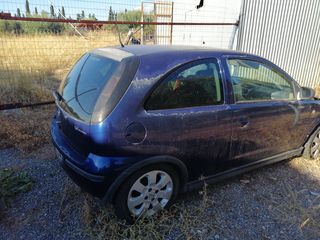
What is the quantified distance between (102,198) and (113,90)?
93cm

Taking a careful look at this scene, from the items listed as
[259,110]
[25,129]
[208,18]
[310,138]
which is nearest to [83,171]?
[259,110]

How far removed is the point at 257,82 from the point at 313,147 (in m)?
1.65

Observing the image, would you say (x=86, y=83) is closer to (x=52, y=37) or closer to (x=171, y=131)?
(x=171, y=131)

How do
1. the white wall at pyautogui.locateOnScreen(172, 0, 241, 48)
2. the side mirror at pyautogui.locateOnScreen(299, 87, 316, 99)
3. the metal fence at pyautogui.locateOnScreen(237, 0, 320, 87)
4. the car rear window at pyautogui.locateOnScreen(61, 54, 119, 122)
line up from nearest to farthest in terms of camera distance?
the car rear window at pyautogui.locateOnScreen(61, 54, 119, 122), the side mirror at pyautogui.locateOnScreen(299, 87, 316, 99), the metal fence at pyautogui.locateOnScreen(237, 0, 320, 87), the white wall at pyautogui.locateOnScreen(172, 0, 241, 48)

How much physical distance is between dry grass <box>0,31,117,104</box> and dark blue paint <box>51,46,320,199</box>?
287 centimetres

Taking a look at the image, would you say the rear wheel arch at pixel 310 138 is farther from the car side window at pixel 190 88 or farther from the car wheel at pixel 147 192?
the car wheel at pixel 147 192

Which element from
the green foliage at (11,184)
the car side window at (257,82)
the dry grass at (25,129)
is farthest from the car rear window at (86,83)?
the dry grass at (25,129)

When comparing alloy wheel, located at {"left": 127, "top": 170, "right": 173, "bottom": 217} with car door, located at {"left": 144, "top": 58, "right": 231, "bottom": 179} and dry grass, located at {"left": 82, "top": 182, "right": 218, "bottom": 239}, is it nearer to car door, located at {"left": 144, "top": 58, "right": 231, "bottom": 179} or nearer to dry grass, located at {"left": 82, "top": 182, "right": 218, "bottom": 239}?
dry grass, located at {"left": 82, "top": 182, "right": 218, "bottom": 239}

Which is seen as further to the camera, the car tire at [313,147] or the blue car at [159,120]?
the car tire at [313,147]

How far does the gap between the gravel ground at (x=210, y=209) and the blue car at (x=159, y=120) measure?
0.27 m

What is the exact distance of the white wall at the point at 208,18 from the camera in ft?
23.3

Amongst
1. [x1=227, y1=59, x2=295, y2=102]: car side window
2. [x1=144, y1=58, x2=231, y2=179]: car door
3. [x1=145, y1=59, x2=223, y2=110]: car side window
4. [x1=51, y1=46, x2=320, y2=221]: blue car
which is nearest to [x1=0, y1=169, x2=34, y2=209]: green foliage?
[x1=51, y1=46, x2=320, y2=221]: blue car

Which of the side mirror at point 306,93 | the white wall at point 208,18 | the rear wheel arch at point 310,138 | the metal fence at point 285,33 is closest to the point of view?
the side mirror at point 306,93

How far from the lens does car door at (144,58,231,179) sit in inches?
96.7
